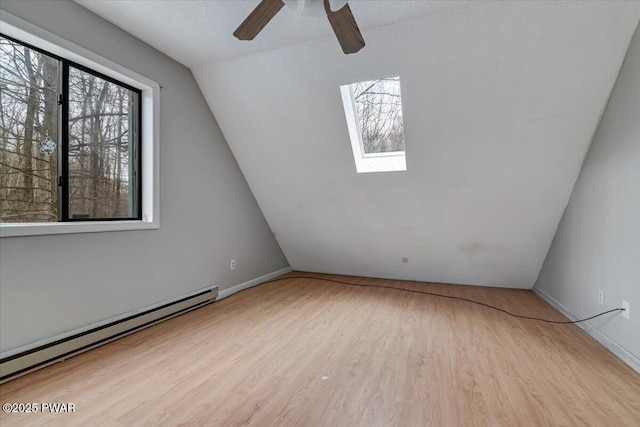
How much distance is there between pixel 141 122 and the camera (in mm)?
2559

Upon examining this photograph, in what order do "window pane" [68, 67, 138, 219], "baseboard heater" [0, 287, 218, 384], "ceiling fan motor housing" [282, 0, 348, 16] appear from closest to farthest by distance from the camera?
"ceiling fan motor housing" [282, 0, 348, 16], "baseboard heater" [0, 287, 218, 384], "window pane" [68, 67, 138, 219]

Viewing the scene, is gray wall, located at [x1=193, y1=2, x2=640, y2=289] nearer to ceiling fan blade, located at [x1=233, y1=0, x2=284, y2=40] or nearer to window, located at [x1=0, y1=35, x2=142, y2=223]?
ceiling fan blade, located at [x1=233, y1=0, x2=284, y2=40]

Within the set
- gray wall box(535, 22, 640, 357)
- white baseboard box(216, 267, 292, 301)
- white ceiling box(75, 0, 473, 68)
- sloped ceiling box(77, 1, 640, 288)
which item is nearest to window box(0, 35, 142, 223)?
white ceiling box(75, 0, 473, 68)

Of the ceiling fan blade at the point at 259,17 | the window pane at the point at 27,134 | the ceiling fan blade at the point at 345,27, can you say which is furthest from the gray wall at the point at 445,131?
the window pane at the point at 27,134

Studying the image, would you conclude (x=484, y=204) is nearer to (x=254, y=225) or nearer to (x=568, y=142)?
(x=568, y=142)

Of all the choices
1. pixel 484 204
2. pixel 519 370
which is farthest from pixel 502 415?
pixel 484 204

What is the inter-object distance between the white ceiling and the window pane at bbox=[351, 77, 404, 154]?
695 millimetres

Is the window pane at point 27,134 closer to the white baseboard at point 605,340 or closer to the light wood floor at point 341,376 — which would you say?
the light wood floor at point 341,376

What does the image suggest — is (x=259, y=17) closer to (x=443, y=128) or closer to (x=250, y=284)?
(x=443, y=128)

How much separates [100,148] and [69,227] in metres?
0.70

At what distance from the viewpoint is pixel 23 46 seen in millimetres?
1861

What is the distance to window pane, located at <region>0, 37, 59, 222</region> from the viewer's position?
5.92ft

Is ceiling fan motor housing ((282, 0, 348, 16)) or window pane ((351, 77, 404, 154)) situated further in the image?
window pane ((351, 77, 404, 154))

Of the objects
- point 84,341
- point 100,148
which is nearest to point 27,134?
point 100,148
